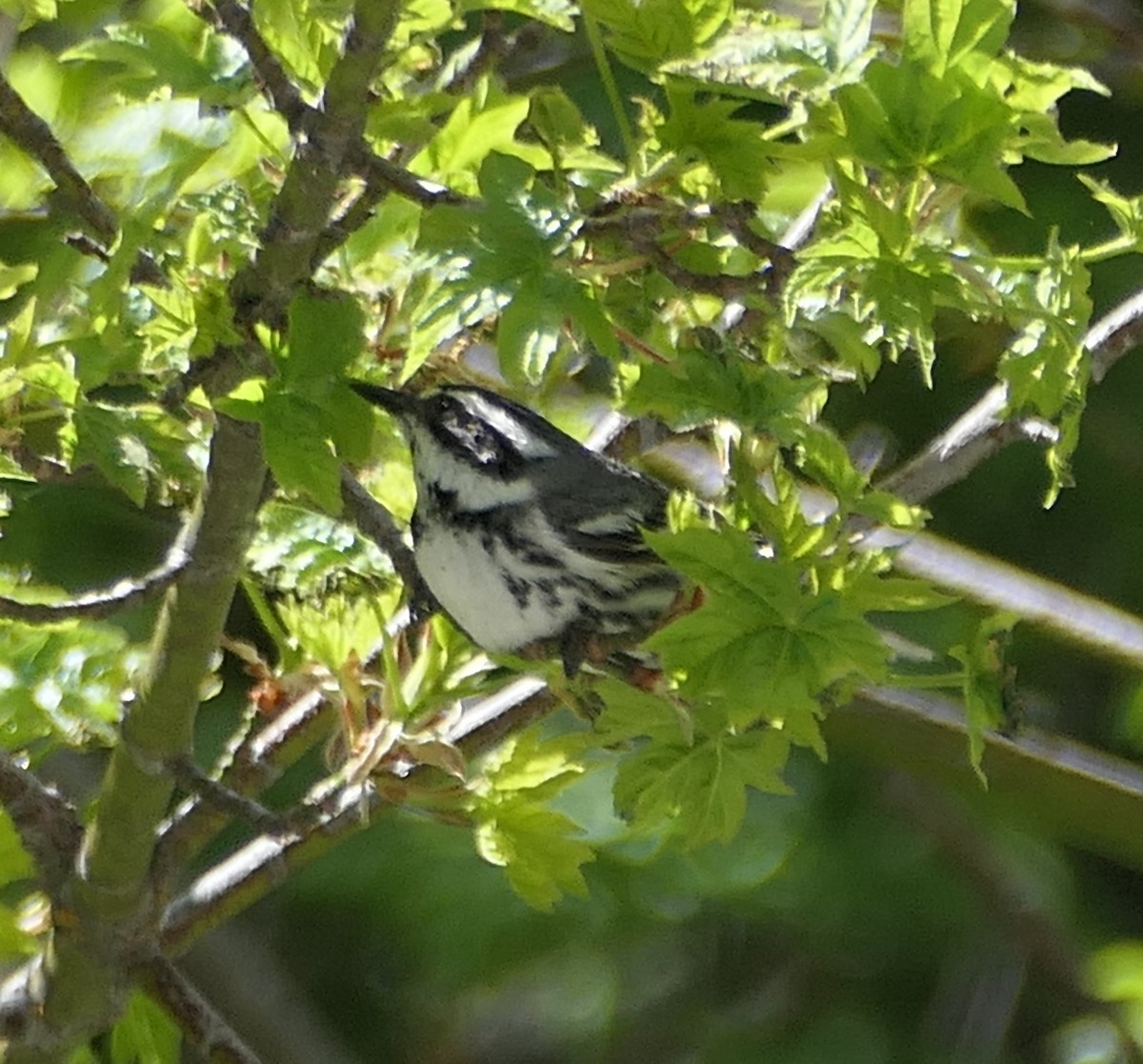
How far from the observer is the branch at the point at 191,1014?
3.44 ft

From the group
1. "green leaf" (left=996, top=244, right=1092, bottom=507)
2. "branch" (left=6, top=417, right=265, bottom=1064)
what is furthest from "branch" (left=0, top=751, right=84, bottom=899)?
"green leaf" (left=996, top=244, right=1092, bottom=507)

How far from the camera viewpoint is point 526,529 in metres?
1.19

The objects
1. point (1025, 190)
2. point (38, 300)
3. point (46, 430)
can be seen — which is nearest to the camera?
point (38, 300)

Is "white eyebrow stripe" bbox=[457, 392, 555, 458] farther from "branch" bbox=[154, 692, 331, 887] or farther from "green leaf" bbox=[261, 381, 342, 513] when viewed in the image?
"green leaf" bbox=[261, 381, 342, 513]

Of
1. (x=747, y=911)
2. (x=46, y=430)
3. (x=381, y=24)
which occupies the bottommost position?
(x=747, y=911)

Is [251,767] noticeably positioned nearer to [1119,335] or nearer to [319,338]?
[319,338]

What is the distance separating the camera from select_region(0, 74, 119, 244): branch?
0.86 m

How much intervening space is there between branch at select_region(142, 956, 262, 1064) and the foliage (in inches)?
6.6

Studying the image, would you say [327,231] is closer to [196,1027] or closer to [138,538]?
[196,1027]

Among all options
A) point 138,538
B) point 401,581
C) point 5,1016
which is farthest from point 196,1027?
point 138,538

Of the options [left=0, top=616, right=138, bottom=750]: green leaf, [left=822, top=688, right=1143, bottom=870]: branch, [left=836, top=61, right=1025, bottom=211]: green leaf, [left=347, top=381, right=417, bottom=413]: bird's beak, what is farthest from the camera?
[left=822, top=688, right=1143, bottom=870]: branch

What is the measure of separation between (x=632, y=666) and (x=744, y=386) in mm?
223

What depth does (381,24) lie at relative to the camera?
723mm

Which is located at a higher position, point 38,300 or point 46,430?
point 38,300
